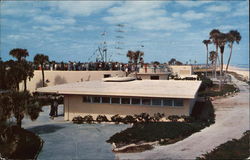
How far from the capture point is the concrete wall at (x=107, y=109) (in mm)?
20094

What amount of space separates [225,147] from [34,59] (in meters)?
34.3

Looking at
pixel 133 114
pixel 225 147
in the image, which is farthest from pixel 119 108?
pixel 225 147

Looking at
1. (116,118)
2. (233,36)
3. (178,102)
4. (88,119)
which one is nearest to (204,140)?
(178,102)

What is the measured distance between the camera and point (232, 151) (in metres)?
13.0

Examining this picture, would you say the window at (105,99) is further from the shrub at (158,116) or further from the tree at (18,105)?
the tree at (18,105)

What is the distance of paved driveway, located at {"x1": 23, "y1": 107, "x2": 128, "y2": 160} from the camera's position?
13.3m

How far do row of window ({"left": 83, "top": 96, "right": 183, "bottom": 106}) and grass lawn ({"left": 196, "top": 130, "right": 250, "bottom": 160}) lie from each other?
5.99 metres

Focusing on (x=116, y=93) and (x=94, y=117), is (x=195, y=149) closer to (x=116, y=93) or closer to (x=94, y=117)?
(x=116, y=93)

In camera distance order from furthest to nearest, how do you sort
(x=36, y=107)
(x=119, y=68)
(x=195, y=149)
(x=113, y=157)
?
(x=119, y=68) → (x=36, y=107) → (x=195, y=149) → (x=113, y=157)

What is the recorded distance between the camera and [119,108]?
2128 cm

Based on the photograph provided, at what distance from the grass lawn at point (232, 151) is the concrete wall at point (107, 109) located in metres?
5.60

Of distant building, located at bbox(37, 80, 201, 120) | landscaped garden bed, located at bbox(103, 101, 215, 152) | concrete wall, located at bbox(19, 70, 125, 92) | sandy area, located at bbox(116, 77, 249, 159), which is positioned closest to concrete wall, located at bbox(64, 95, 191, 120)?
distant building, located at bbox(37, 80, 201, 120)

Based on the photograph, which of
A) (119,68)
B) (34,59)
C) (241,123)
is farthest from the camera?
(119,68)

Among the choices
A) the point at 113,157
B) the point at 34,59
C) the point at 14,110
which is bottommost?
the point at 113,157
